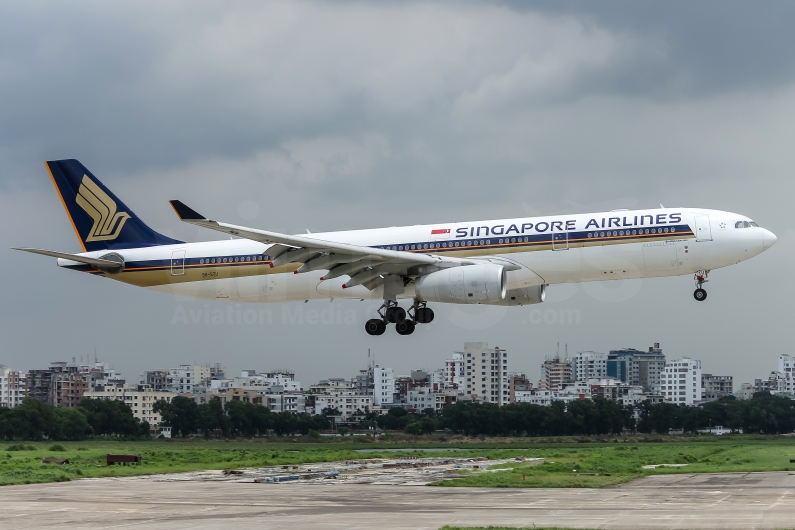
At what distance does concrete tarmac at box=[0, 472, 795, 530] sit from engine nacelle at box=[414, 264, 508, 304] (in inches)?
333

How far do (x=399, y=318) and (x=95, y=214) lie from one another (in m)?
18.8

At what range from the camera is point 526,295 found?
48688 mm

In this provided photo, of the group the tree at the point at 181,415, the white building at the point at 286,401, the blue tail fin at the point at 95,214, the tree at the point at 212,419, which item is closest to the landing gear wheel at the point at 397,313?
the blue tail fin at the point at 95,214

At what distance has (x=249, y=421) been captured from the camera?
353 feet

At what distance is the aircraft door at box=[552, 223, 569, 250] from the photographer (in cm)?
4369

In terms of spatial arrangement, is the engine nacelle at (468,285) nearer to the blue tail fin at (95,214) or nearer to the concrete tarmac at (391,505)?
the concrete tarmac at (391,505)

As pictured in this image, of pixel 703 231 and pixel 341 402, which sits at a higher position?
pixel 703 231

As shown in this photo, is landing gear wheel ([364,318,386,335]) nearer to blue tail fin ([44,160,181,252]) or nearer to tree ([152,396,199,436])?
blue tail fin ([44,160,181,252])

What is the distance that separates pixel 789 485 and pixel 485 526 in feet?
67.5

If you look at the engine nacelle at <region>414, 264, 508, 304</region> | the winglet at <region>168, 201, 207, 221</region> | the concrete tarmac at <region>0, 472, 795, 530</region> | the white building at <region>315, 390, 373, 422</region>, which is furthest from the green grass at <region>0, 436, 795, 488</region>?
the white building at <region>315, 390, 373, 422</region>

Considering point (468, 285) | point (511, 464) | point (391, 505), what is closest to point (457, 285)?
point (468, 285)

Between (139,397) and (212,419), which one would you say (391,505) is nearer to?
(212,419)

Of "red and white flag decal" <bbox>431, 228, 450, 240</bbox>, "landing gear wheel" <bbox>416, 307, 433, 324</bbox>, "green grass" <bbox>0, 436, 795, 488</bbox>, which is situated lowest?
"green grass" <bbox>0, 436, 795, 488</bbox>

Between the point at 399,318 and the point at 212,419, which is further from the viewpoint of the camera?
the point at 212,419
